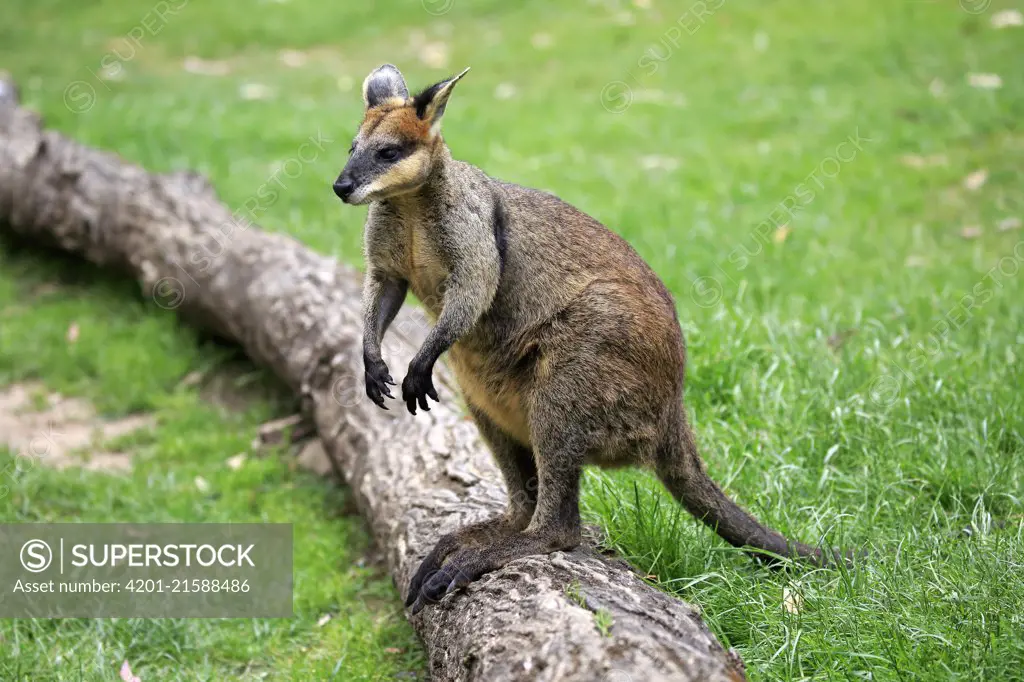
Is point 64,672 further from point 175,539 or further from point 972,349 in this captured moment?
point 972,349

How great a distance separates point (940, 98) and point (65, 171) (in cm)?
808

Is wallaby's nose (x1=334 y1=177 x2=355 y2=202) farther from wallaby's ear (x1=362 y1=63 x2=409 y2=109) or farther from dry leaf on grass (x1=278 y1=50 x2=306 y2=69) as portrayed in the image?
dry leaf on grass (x1=278 y1=50 x2=306 y2=69)

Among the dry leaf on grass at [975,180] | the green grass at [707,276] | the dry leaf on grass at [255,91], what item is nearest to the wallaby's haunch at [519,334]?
the green grass at [707,276]

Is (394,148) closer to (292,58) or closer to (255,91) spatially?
(255,91)

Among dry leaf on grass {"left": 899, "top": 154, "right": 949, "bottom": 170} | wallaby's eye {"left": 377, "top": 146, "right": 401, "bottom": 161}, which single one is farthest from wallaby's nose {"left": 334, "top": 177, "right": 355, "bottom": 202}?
dry leaf on grass {"left": 899, "top": 154, "right": 949, "bottom": 170}

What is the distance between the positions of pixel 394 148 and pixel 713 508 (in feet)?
6.04

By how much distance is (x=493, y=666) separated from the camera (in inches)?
127

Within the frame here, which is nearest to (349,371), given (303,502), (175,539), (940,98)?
(303,502)

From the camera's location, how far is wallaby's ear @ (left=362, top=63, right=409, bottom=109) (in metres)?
3.87

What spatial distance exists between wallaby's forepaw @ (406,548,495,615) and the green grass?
1.90 feet

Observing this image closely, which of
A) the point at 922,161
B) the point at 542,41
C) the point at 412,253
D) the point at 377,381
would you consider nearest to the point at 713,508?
the point at 377,381

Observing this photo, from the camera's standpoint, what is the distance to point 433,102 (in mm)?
3693

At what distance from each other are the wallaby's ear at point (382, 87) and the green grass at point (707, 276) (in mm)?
1888

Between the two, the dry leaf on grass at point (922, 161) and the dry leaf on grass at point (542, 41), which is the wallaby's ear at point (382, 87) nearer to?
the dry leaf on grass at point (922, 161)
